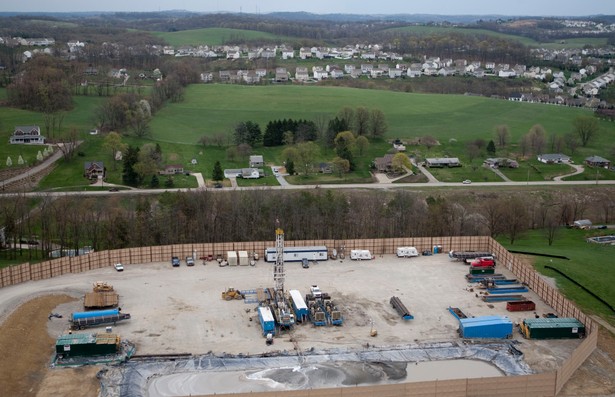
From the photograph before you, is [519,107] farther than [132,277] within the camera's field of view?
Yes

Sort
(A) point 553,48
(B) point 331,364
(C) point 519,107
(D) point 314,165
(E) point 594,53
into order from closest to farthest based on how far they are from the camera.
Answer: (B) point 331,364, (D) point 314,165, (C) point 519,107, (E) point 594,53, (A) point 553,48

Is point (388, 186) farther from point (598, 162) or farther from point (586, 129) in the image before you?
point (586, 129)

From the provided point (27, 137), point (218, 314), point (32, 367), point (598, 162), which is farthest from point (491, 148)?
point (32, 367)

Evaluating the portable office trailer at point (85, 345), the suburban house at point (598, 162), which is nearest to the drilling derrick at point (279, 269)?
the portable office trailer at point (85, 345)

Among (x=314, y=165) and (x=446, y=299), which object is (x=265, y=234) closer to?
(x=446, y=299)

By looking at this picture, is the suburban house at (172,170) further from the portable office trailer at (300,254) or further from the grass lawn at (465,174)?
the portable office trailer at (300,254)

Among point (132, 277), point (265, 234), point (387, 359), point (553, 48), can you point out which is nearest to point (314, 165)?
point (265, 234)

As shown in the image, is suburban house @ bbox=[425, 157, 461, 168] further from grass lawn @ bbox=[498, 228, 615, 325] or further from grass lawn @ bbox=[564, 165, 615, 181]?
grass lawn @ bbox=[498, 228, 615, 325]
